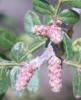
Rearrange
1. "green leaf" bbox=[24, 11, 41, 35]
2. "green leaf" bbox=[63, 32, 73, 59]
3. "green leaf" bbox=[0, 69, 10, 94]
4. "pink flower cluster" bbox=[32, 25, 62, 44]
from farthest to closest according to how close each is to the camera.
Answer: "green leaf" bbox=[24, 11, 41, 35], "green leaf" bbox=[0, 69, 10, 94], "green leaf" bbox=[63, 32, 73, 59], "pink flower cluster" bbox=[32, 25, 62, 44]

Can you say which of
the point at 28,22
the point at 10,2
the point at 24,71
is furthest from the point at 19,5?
the point at 24,71

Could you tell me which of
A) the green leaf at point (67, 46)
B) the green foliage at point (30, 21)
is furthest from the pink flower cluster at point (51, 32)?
the green foliage at point (30, 21)

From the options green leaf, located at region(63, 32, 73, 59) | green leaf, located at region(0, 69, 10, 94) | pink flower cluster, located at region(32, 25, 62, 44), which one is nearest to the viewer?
pink flower cluster, located at region(32, 25, 62, 44)

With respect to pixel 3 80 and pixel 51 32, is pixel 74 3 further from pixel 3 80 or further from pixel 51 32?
pixel 3 80

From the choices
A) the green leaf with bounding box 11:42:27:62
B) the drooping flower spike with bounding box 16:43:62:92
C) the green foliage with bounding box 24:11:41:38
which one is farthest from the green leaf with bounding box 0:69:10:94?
the green foliage with bounding box 24:11:41:38

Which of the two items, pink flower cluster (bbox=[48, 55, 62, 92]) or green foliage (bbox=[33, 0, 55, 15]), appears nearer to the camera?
pink flower cluster (bbox=[48, 55, 62, 92])

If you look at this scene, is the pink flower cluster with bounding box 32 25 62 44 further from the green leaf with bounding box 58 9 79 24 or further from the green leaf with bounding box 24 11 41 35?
the green leaf with bounding box 24 11 41 35

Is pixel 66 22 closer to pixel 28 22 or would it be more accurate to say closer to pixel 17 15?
pixel 28 22

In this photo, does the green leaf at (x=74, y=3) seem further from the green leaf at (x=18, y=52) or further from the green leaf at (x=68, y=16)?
the green leaf at (x=18, y=52)
